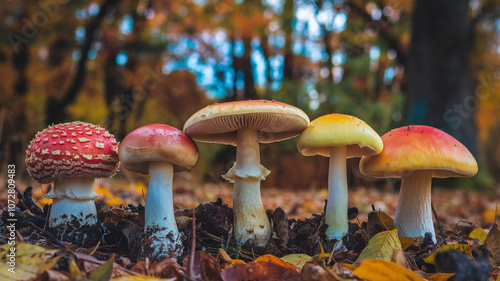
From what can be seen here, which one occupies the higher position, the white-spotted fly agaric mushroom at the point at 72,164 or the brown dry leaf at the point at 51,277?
the white-spotted fly agaric mushroom at the point at 72,164

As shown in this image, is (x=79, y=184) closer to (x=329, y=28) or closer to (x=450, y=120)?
(x=450, y=120)

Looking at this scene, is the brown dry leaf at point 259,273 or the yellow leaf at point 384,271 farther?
the brown dry leaf at point 259,273

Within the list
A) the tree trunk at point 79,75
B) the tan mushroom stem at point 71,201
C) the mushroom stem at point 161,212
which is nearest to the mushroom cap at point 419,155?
the mushroom stem at point 161,212

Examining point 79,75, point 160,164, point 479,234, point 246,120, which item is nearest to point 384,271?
point 246,120

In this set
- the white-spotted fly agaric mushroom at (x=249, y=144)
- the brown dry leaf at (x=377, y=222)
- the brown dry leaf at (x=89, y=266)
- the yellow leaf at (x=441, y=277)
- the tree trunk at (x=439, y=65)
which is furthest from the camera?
the tree trunk at (x=439, y=65)

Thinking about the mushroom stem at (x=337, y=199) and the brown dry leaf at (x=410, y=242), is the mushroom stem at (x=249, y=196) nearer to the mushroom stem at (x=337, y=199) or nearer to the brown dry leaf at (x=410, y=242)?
the mushroom stem at (x=337, y=199)

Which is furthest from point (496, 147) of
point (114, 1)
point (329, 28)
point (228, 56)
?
point (114, 1)

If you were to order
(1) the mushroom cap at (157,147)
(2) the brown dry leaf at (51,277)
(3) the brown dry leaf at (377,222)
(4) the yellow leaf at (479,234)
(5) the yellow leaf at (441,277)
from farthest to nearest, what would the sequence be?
(4) the yellow leaf at (479,234), (3) the brown dry leaf at (377,222), (1) the mushroom cap at (157,147), (5) the yellow leaf at (441,277), (2) the brown dry leaf at (51,277)
